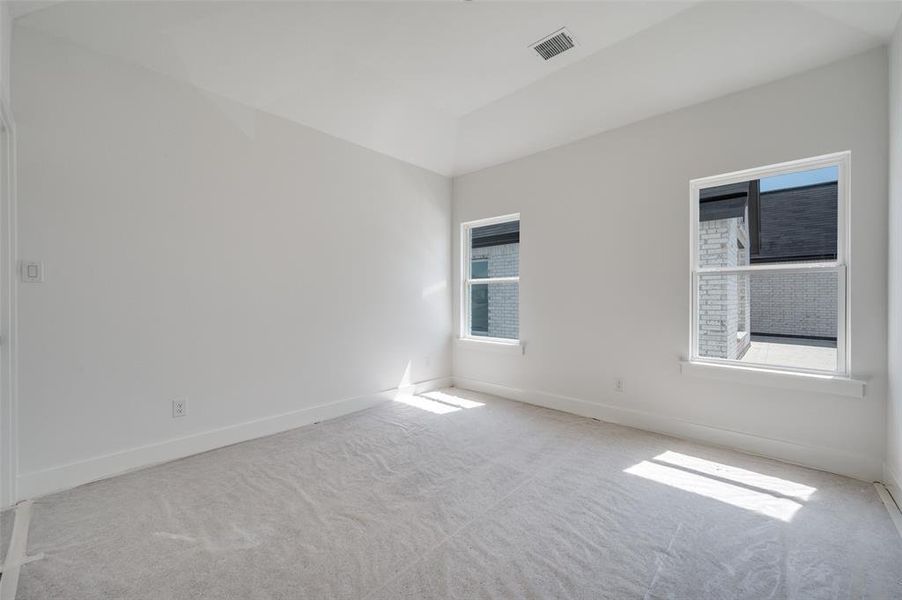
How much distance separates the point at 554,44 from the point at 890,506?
11.8 ft

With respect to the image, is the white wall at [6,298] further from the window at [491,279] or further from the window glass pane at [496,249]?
the window glass pane at [496,249]

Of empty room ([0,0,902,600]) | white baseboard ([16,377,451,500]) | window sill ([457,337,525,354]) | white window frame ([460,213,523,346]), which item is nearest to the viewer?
empty room ([0,0,902,600])

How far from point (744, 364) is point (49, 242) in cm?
483

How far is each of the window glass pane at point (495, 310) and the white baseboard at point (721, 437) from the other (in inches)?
28.6

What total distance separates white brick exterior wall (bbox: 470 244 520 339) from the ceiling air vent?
1972 millimetres

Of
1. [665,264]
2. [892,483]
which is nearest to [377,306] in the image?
[665,264]

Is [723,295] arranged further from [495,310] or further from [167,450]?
[167,450]

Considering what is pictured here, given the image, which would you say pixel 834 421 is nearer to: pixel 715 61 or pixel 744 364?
pixel 744 364

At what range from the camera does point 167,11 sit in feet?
7.96

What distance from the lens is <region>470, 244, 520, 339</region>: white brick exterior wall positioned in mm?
4609

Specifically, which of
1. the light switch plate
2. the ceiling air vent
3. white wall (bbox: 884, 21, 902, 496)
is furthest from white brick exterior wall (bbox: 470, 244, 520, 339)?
the light switch plate

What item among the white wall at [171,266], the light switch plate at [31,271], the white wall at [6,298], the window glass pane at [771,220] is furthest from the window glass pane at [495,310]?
the white wall at [6,298]

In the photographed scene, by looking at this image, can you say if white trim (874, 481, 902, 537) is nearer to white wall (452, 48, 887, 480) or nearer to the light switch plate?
white wall (452, 48, 887, 480)

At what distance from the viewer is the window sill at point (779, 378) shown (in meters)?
2.55
